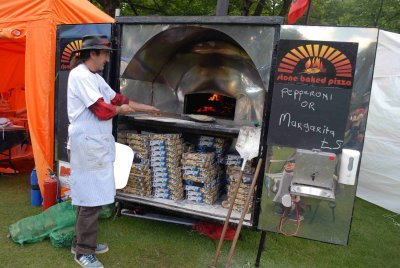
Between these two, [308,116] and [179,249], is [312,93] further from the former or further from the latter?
[179,249]

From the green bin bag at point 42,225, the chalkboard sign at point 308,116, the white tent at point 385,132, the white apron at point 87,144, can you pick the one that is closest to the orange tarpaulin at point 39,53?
the green bin bag at point 42,225

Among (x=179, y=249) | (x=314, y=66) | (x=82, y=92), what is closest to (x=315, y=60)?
(x=314, y=66)

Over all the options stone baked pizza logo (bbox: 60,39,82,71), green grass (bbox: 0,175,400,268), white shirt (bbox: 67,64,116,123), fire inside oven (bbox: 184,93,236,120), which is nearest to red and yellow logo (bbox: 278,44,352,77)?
white shirt (bbox: 67,64,116,123)

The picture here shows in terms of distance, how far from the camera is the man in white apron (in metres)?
3.06

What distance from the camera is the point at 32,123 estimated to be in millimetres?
4734

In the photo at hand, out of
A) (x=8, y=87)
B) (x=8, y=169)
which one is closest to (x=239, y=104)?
(x=8, y=169)

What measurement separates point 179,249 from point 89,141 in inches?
66.1

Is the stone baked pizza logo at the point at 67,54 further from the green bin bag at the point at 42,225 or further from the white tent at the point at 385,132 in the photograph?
the white tent at the point at 385,132

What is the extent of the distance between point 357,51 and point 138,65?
273 cm

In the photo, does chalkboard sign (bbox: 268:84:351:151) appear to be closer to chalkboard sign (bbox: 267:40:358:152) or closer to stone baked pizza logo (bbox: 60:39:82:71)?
chalkboard sign (bbox: 267:40:358:152)

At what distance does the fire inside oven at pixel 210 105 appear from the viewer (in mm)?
5480

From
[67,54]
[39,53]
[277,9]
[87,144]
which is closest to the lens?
[87,144]

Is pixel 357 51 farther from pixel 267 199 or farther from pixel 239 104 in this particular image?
pixel 239 104

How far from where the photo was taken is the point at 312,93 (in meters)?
3.11
